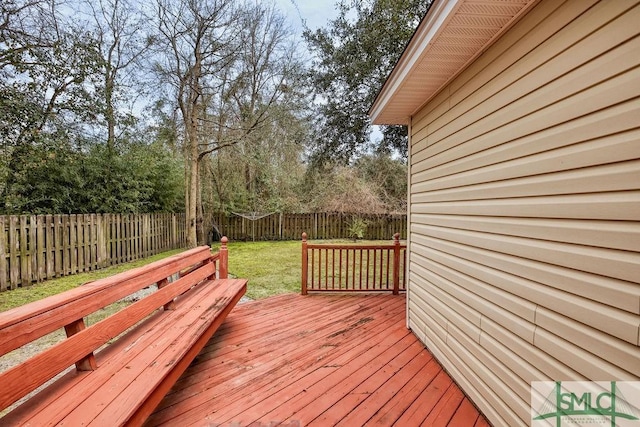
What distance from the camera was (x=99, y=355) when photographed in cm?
185

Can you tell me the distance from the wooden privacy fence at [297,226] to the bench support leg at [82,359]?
9502mm

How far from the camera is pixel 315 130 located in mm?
6711

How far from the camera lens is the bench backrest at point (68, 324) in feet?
3.87

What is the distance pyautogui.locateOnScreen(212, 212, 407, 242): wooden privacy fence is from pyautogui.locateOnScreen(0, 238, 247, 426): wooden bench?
29.6 feet

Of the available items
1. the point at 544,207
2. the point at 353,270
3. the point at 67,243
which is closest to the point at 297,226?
the point at 67,243

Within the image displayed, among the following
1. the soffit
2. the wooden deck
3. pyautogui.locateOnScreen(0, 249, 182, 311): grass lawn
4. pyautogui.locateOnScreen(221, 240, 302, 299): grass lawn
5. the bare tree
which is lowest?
pyautogui.locateOnScreen(221, 240, 302, 299): grass lawn

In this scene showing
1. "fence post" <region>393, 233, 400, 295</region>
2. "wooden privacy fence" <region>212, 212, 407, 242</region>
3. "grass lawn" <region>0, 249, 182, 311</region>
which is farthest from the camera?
"wooden privacy fence" <region>212, 212, 407, 242</region>

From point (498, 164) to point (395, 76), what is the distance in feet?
4.14

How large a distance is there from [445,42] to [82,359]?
116 inches

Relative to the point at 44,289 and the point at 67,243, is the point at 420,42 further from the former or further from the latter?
the point at 67,243

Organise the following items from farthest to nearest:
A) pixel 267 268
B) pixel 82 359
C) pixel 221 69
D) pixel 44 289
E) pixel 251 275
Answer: pixel 221 69
pixel 267 268
pixel 251 275
pixel 44 289
pixel 82 359

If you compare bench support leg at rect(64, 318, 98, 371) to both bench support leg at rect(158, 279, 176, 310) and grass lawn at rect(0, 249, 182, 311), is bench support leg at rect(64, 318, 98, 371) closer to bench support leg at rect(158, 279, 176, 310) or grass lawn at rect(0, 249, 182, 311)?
bench support leg at rect(158, 279, 176, 310)

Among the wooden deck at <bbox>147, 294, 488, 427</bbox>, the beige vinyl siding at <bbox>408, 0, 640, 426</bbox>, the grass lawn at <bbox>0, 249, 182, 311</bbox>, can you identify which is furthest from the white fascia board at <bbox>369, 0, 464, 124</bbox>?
the grass lawn at <bbox>0, 249, 182, 311</bbox>

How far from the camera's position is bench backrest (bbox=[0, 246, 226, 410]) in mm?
1181
